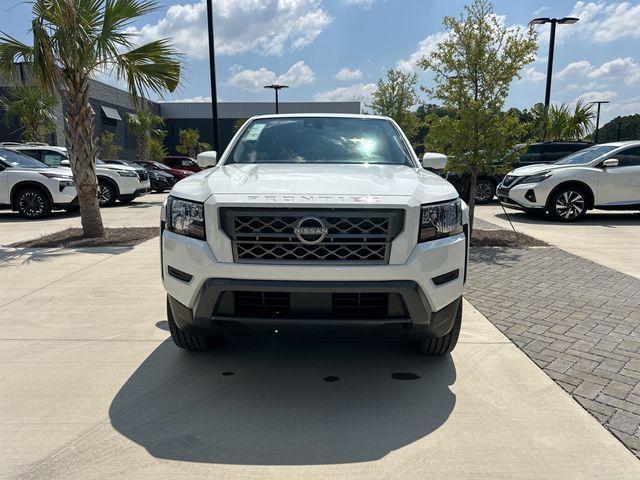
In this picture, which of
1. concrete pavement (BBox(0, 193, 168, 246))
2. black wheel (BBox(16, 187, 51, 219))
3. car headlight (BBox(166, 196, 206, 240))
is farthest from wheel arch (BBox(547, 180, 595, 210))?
black wheel (BBox(16, 187, 51, 219))

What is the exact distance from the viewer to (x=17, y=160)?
1165cm

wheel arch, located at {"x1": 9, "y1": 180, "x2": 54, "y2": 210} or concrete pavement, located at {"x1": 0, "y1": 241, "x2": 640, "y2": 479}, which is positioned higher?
wheel arch, located at {"x1": 9, "y1": 180, "x2": 54, "y2": 210}

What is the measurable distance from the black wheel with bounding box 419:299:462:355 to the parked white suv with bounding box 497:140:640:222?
817 centimetres

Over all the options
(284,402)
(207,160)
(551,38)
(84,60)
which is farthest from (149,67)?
(551,38)

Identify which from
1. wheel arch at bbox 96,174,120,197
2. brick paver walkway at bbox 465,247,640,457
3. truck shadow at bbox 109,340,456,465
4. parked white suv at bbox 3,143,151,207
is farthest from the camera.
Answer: wheel arch at bbox 96,174,120,197

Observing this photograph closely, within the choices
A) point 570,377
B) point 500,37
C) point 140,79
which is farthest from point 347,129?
point 140,79

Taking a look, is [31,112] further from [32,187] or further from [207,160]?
[207,160]

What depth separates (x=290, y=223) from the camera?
273 cm

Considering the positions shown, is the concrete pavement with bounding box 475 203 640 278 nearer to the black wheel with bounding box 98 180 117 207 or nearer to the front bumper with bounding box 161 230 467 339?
the front bumper with bounding box 161 230 467 339

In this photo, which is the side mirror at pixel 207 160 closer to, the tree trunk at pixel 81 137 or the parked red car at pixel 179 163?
the tree trunk at pixel 81 137

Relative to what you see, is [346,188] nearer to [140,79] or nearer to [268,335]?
[268,335]

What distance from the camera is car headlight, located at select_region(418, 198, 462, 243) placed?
9.21ft

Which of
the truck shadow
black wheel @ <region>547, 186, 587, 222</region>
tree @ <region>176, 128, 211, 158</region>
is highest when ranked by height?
tree @ <region>176, 128, 211, 158</region>

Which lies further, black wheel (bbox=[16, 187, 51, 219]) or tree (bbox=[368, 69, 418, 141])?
tree (bbox=[368, 69, 418, 141])
